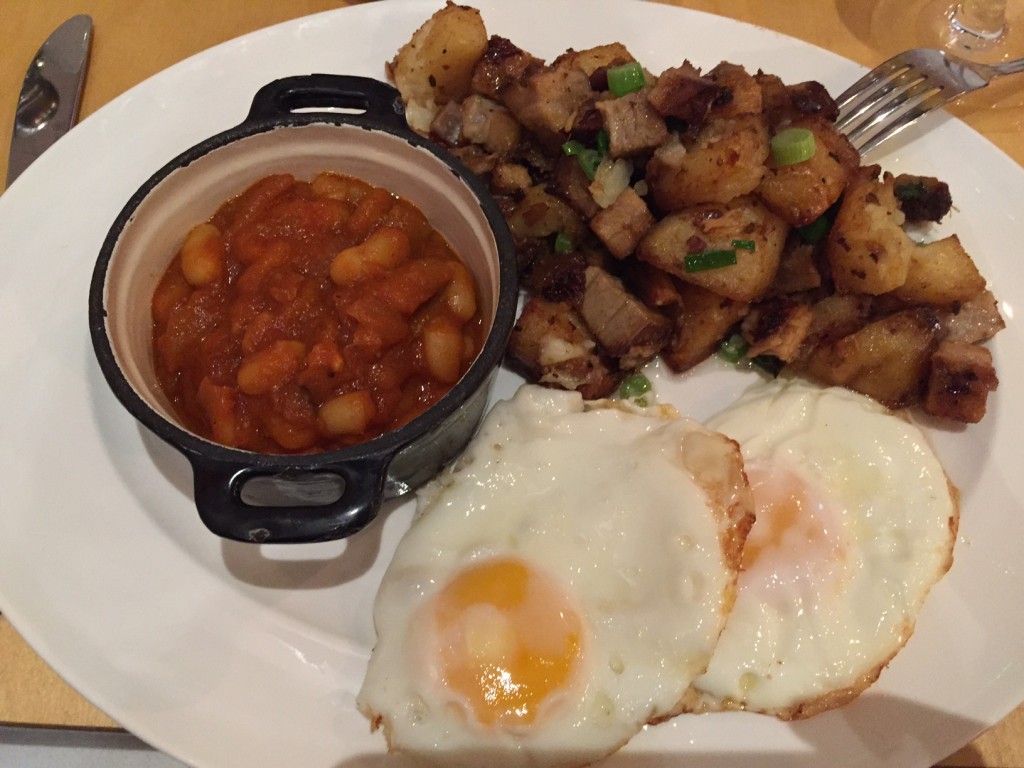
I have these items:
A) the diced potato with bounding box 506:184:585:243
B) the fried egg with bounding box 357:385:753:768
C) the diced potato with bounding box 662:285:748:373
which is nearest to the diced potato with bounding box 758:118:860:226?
the diced potato with bounding box 662:285:748:373

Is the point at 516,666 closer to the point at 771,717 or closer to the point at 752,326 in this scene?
the point at 771,717

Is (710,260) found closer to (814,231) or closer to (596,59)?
(814,231)

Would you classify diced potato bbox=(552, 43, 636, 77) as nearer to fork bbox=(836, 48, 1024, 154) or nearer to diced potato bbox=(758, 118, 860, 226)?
diced potato bbox=(758, 118, 860, 226)

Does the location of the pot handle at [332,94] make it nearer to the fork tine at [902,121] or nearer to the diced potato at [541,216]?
the diced potato at [541,216]

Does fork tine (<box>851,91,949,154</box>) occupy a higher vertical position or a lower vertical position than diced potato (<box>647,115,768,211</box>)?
lower

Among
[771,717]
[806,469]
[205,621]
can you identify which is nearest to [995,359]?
[806,469]

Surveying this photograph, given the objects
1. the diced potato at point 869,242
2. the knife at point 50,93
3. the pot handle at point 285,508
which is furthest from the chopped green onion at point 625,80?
the knife at point 50,93

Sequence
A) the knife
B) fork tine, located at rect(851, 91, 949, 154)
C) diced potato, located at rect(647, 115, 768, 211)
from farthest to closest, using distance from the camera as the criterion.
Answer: the knife, fork tine, located at rect(851, 91, 949, 154), diced potato, located at rect(647, 115, 768, 211)
